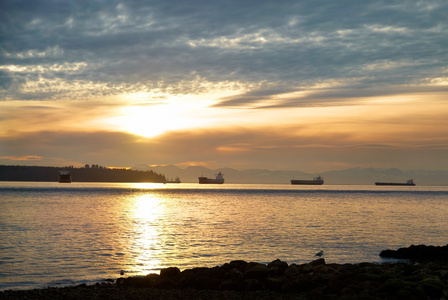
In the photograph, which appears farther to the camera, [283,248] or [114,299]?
[283,248]

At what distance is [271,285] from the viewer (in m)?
17.7

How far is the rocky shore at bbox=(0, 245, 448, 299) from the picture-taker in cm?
1509

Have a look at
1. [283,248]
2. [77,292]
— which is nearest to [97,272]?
[77,292]

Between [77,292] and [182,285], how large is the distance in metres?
4.40

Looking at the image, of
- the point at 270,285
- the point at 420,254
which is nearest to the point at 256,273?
the point at 270,285

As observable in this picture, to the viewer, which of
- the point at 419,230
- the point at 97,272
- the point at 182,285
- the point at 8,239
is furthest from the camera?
the point at 419,230

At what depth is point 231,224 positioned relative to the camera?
156ft

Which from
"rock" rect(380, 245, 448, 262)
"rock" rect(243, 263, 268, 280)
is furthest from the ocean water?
"rock" rect(243, 263, 268, 280)

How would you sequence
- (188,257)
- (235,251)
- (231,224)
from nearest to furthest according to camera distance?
1. (188,257)
2. (235,251)
3. (231,224)

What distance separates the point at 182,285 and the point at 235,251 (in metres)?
11.3

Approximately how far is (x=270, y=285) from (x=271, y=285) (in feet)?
0.17

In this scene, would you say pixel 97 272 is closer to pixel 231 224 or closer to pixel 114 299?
pixel 114 299

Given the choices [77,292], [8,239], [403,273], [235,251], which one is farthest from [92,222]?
[403,273]

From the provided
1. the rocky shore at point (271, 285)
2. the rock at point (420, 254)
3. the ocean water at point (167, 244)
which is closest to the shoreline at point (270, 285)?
the rocky shore at point (271, 285)
